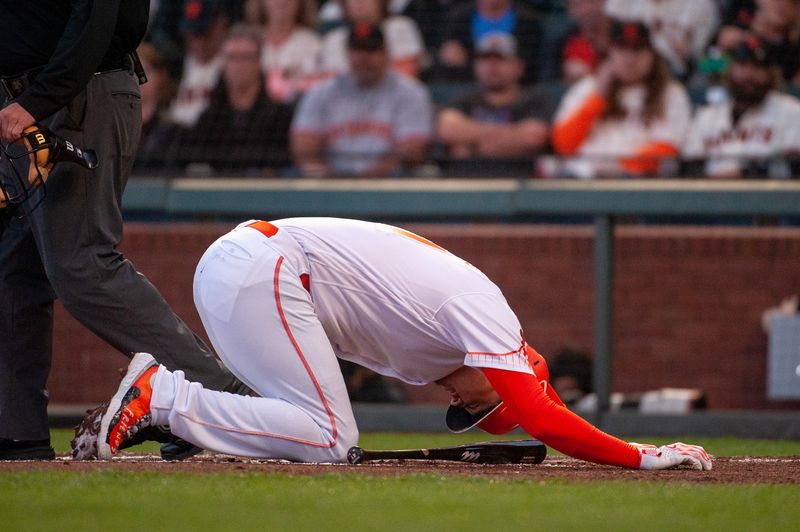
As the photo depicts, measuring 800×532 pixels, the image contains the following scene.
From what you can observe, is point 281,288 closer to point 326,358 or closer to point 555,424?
point 326,358

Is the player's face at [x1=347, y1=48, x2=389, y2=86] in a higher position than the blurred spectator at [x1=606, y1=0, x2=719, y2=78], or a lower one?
lower

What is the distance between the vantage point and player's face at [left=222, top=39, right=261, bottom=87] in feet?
32.9

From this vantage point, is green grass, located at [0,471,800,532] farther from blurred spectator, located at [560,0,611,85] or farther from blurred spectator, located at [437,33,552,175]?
blurred spectator, located at [560,0,611,85]

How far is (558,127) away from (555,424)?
5771 mm

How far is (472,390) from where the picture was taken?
13.5ft

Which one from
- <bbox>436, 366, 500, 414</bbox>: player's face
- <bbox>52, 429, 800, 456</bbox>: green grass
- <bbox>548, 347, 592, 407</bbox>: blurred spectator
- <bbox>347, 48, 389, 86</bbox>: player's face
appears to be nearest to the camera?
<bbox>436, 366, 500, 414</bbox>: player's face

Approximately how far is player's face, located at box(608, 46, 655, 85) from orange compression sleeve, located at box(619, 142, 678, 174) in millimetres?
494

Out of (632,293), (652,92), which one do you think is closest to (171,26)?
(652,92)

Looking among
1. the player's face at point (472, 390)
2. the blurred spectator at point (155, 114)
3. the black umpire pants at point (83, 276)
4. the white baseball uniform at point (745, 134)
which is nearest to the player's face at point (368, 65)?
the blurred spectator at point (155, 114)

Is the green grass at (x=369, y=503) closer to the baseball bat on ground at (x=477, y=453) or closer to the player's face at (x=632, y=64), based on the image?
the baseball bat on ground at (x=477, y=453)

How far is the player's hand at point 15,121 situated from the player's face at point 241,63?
6.11m

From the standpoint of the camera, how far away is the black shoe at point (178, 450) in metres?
4.13

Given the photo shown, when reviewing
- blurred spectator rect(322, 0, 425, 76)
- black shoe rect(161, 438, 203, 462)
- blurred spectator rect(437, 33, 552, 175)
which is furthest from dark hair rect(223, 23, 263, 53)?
black shoe rect(161, 438, 203, 462)

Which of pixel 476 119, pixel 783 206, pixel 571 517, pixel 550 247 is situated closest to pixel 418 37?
pixel 476 119
